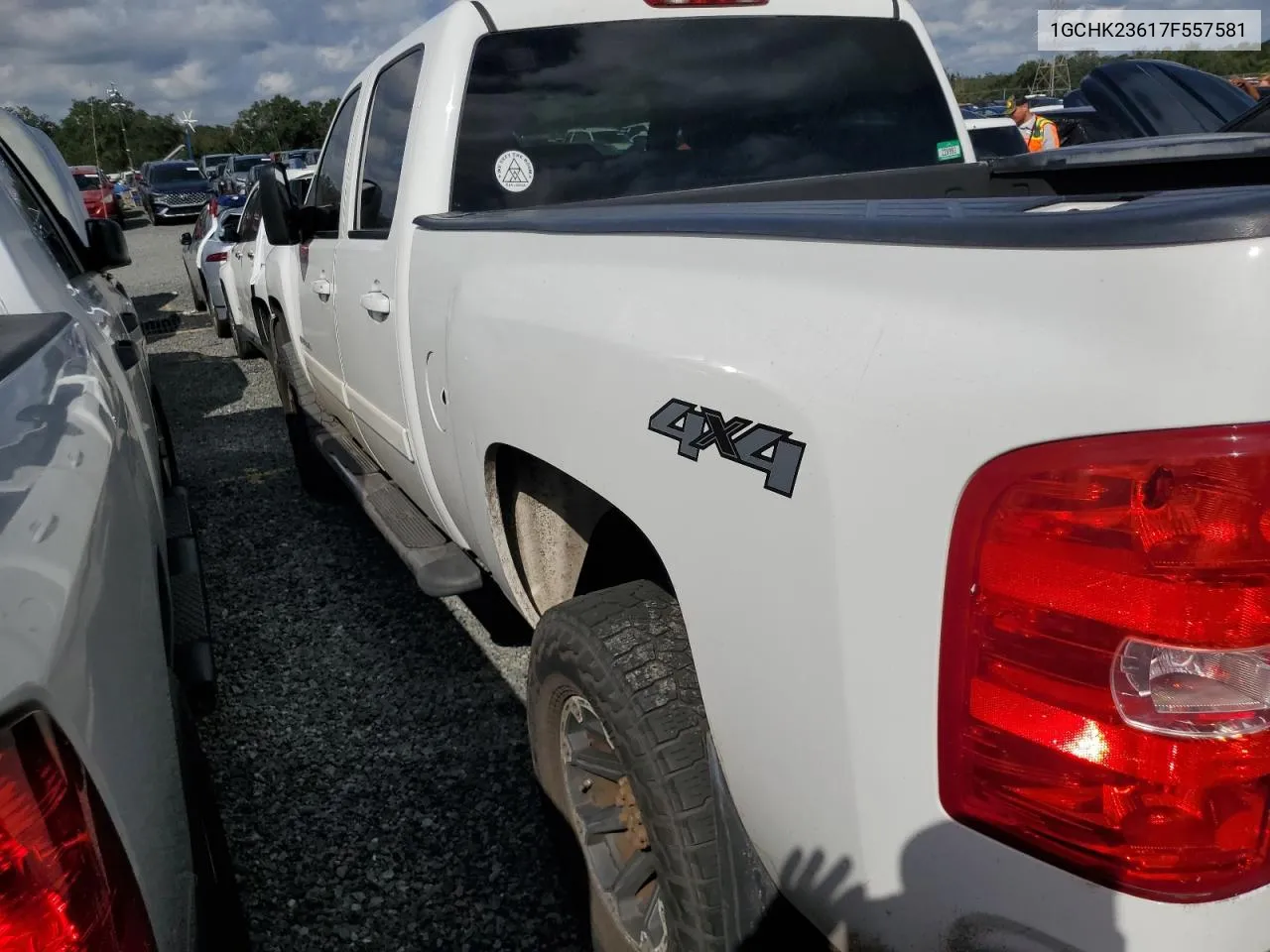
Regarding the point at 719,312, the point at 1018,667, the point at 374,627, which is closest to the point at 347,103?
the point at 374,627

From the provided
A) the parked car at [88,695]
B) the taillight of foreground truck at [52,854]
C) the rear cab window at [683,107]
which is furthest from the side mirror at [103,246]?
the taillight of foreground truck at [52,854]

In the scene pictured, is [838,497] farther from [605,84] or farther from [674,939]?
[605,84]

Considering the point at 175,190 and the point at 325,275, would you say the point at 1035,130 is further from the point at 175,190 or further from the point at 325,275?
the point at 175,190

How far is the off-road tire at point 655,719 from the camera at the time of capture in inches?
66.0

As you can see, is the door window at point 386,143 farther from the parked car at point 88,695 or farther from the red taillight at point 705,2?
the parked car at point 88,695

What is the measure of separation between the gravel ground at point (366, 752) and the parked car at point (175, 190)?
95.5 feet

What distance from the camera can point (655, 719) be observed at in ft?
5.77

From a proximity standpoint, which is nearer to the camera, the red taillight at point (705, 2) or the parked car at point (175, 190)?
the red taillight at point (705, 2)

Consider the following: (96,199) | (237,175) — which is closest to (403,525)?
(96,199)

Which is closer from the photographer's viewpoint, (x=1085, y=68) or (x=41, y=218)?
(x=41, y=218)

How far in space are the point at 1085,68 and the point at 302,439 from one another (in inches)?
1580

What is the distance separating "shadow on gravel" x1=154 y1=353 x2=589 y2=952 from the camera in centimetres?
254

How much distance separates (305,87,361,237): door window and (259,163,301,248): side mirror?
0.10 metres

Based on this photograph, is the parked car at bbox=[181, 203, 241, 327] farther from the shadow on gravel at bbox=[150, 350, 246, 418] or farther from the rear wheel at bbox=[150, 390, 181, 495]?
the rear wheel at bbox=[150, 390, 181, 495]
